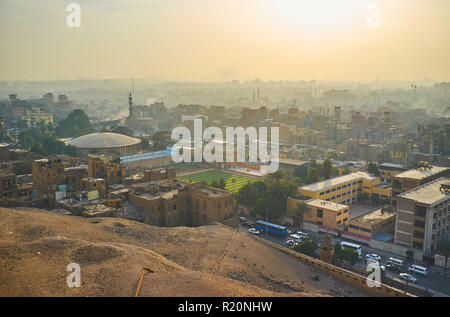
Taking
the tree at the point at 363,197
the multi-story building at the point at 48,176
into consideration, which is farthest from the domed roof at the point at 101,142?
the tree at the point at 363,197

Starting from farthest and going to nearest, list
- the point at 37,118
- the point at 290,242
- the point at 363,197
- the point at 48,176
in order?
the point at 37,118, the point at 363,197, the point at 48,176, the point at 290,242

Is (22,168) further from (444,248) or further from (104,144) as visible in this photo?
(444,248)

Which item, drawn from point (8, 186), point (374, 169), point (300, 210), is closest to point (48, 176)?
point (8, 186)

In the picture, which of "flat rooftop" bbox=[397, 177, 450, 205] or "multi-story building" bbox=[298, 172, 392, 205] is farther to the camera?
"multi-story building" bbox=[298, 172, 392, 205]

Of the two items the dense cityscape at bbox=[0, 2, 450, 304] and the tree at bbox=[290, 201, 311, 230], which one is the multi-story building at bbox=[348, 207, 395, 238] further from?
the tree at bbox=[290, 201, 311, 230]

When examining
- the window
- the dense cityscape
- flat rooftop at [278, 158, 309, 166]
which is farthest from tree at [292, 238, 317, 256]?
flat rooftop at [278, 158, 309, 166]

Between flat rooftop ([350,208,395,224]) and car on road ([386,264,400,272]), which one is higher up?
flat rooftop ([350,208,395,224])
